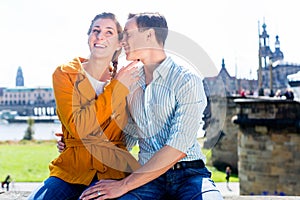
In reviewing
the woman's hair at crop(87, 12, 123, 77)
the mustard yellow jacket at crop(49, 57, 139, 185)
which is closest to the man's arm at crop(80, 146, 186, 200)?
the mustard yellow jacket at crop(49, 57, 139, 185)

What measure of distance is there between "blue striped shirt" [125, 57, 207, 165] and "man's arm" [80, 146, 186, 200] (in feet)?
0.14

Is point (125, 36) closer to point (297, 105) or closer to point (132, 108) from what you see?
point (132, 108)

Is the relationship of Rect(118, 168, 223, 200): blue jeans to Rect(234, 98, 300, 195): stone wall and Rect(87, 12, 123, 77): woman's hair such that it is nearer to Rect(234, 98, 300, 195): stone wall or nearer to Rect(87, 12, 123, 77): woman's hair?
Rect(87, 12, 123, 77): woman's hair

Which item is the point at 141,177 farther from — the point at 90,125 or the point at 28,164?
the point at 28,164

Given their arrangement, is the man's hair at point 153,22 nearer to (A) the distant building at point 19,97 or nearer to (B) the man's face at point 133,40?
(B) the man's face at point 133,40

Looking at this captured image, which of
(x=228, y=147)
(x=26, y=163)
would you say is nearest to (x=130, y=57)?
(x=228, y=147)

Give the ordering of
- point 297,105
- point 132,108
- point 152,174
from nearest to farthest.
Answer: point 152,174
point 132,108
point 297,105

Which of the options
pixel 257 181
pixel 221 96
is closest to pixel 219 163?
pixel 257 181

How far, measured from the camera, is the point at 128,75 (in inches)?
79.1

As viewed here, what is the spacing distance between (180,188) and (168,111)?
12.8 inches

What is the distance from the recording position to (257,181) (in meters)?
10.8

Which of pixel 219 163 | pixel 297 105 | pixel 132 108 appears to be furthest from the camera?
pixel 219 163

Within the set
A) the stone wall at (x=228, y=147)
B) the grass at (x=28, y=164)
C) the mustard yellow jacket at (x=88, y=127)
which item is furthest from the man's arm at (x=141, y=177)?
the grass at (x=28, y=164)

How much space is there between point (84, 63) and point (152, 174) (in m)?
0.61
